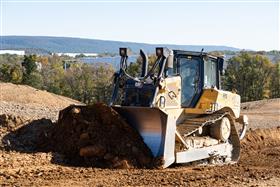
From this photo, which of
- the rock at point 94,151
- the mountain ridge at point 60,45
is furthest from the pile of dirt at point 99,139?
the mountain ridge at point 60,45

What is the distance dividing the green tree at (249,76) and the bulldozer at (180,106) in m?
36.1

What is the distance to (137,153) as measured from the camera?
1023cm

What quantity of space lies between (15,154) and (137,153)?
2.36 metres

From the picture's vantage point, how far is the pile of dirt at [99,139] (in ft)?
33.4

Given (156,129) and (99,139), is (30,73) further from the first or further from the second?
(156,129)

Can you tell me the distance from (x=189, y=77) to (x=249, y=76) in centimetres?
3890

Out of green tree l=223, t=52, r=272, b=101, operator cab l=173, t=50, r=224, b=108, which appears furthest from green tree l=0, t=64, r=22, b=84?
operator cab l=173, t=50, r=224, b=108

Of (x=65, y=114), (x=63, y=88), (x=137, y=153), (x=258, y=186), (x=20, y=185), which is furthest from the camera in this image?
(x=63, y=88)

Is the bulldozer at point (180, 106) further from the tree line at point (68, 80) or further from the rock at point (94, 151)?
the tree line at point (68, 80)

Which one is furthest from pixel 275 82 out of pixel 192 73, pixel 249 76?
pixel 192 73

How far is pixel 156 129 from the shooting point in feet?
33.4

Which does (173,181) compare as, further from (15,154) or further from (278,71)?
(278,71)

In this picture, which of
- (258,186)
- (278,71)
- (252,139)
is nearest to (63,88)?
(278,71)

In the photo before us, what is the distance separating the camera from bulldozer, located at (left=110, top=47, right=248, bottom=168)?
1020 centimetres
